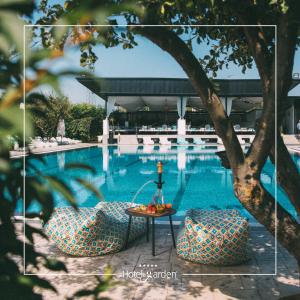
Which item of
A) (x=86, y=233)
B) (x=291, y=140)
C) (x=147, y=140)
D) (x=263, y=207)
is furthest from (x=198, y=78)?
(x=291, y=140)

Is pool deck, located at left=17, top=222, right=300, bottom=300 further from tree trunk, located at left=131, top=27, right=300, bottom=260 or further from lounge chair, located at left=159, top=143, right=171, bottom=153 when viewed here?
lounge chair, located at left=159, top=143, right=171, bottom=153

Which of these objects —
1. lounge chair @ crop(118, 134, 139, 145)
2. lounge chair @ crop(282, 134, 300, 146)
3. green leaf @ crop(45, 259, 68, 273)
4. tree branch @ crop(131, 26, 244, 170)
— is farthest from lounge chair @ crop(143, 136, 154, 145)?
green leaf @ crop(45, 259, 68, 273)

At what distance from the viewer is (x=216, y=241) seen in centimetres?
459

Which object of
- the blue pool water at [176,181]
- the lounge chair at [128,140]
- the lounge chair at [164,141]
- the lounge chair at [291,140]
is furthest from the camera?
the lounge chair at [128,140]

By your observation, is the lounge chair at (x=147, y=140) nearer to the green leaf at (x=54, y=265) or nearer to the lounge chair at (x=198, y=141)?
the lounge chair at (x=198, y=141)

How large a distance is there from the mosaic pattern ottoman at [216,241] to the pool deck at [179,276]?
0.36 feet

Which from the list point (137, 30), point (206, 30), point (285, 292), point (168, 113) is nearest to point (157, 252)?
point (285, 292)

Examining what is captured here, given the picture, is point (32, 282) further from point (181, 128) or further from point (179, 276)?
point (181, 128)

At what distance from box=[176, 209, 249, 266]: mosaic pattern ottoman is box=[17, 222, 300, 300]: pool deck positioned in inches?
4.4

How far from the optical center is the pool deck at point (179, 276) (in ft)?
12.5

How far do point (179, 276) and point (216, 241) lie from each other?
649 mm

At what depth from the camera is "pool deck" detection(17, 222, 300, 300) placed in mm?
3824

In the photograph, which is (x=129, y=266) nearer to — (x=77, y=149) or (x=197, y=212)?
(x=197, y=212)

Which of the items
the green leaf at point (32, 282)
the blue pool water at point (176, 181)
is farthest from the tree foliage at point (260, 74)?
the blue pool water at point (176, 181)
